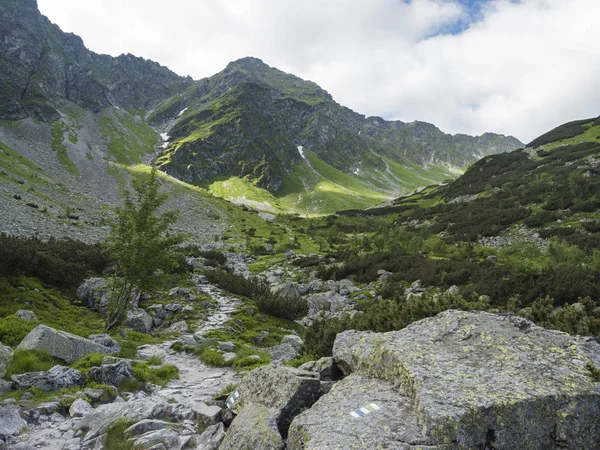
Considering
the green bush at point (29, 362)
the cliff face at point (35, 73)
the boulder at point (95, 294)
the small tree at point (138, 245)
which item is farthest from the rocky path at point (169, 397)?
the cliff face at point (35, 73)

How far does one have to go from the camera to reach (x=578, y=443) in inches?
164

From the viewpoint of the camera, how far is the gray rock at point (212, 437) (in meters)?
5.68

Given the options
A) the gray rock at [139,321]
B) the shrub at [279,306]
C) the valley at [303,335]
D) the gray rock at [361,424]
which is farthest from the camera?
the shrub at [279,306]

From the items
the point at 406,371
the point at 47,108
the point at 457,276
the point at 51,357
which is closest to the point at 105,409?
the point at 51,357

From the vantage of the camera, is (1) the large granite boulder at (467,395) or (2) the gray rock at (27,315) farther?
(2) the gray rock at (27,315)

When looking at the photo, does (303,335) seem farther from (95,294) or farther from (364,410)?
(364,410)

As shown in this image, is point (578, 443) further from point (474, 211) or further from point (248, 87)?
point (248, 87)

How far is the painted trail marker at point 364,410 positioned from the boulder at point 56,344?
337 inches

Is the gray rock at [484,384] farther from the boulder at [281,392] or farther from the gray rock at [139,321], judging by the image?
the gray rock at [139,321]

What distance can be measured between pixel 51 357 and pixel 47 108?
147912 mm

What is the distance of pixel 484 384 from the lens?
4.64m

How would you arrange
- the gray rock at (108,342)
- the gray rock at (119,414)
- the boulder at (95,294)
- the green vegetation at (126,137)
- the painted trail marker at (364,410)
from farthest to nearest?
the green vegetation at (126,137) < the boulder at (95,294) < the gray rock at (108,342) < the gray rock at (119,414) < the painted trail marker at (364,410)

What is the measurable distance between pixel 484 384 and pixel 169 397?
7216mm

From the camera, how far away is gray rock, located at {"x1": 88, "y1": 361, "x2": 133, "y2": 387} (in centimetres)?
841
